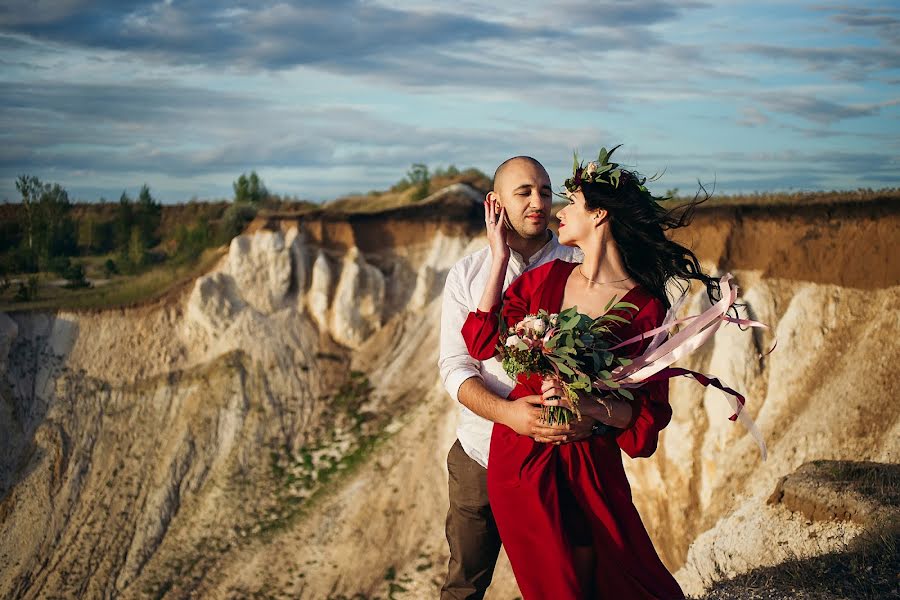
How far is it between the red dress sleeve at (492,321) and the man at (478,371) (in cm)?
32

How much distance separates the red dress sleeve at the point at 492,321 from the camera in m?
5.50

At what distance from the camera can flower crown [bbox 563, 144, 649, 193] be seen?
18.2ft

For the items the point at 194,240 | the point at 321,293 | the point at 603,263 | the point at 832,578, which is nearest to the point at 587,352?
the point at 603,263

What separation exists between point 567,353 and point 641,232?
1.03m

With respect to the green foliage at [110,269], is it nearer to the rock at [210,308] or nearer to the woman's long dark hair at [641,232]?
the rock at [210,308]

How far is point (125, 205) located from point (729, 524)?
1044 inches

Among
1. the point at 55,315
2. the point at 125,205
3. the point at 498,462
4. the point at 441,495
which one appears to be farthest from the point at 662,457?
the point at 125,205

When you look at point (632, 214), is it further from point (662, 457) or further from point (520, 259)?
point (662, 457)

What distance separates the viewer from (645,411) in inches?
207

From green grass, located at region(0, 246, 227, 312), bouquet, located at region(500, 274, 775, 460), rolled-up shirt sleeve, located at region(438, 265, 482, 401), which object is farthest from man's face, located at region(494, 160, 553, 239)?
green grass, located at region(0, 246, 227, 312)

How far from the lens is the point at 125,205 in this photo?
1330 inches

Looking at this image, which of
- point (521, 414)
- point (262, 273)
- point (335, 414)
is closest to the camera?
point (521, 414)

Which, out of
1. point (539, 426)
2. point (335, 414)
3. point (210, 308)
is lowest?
point (335, 414)

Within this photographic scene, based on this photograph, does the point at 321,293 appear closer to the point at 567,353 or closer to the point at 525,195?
the point at 525,195
